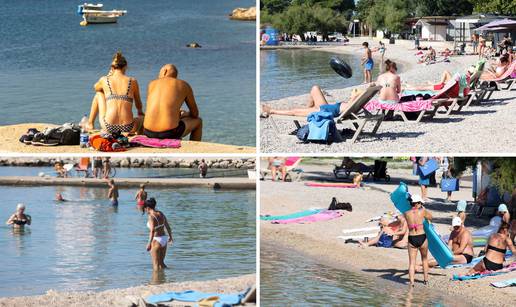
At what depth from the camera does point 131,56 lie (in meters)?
30.5

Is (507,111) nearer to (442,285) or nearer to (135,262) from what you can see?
(442,285)

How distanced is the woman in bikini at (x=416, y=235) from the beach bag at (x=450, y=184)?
247 cm

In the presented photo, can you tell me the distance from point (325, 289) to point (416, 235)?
0.89m

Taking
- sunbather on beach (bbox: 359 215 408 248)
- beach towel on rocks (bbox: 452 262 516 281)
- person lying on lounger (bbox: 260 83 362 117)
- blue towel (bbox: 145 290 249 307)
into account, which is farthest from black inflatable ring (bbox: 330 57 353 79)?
blue towel (bbox: 145 290 249 307)

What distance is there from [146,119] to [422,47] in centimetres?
1679

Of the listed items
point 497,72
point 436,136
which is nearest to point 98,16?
point 497,72

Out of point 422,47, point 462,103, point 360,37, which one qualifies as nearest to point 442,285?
point 462,103

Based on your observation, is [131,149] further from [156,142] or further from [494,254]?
[494,254]

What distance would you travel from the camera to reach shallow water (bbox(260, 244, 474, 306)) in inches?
329

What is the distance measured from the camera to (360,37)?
112ft

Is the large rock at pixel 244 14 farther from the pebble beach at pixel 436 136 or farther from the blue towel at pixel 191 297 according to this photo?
the blue towel at pixel 191 297

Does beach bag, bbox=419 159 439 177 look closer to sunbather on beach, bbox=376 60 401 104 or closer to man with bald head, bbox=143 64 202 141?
sunbather on beach, bbox=376 60 401 104

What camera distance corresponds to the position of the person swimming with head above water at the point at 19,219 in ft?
34.5

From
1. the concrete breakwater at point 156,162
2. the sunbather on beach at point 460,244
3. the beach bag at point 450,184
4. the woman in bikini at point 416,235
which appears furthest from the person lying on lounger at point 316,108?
the concrete breakwater at point 156,162
